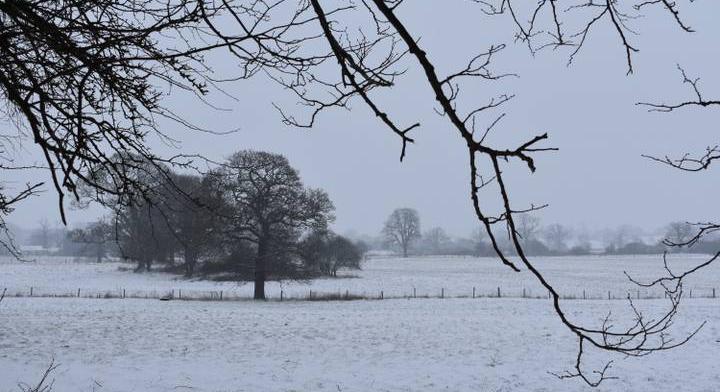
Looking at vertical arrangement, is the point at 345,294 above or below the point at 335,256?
below

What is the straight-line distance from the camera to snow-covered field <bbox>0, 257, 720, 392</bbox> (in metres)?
10.4

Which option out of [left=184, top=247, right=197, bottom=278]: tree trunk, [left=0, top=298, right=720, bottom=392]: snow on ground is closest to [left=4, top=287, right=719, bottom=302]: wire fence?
[left=184, top=247, right=197, bottom=278]: tree trunk

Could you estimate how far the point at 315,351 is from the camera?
522 inches

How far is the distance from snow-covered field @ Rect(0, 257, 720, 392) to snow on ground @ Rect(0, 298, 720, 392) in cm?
3

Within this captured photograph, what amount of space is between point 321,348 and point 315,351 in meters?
0.36

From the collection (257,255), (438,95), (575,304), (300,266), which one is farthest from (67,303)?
(438,95)

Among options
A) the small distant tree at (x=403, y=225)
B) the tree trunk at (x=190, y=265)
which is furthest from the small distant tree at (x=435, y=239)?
the tree trunk at (x=190, y=265)

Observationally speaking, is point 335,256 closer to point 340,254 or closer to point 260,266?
point 340,254

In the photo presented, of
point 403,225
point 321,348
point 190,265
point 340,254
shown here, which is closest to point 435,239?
point 403,225

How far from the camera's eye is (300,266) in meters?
27.0

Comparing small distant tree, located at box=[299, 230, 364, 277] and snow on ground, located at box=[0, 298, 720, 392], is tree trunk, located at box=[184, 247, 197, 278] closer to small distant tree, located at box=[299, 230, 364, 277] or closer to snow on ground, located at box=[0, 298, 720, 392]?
small distant tree, located at box=[299, 230, 364, 277]

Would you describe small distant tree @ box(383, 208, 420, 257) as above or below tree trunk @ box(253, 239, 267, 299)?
above

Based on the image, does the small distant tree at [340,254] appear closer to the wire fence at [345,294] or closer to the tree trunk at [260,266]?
the wire fence at [345,294]

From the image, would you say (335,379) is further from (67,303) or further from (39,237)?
(39,237)
